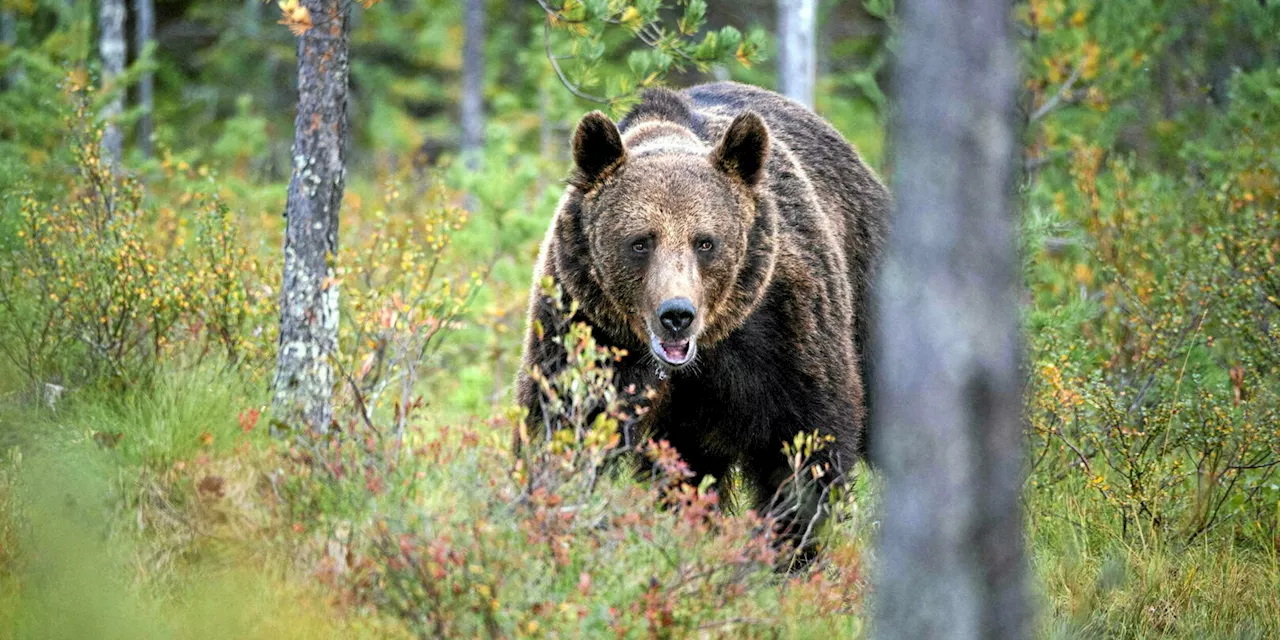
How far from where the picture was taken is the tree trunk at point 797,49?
11398 millimetres

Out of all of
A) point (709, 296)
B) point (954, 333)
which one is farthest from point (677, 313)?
point (954, 333)

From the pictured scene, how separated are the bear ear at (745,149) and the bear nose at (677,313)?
786mm

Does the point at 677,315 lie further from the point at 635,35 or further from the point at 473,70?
the point at 473,70

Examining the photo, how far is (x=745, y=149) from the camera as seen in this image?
5141 millimetres

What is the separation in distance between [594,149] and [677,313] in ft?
2.83

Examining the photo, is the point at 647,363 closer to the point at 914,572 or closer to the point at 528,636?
the point at 528,636

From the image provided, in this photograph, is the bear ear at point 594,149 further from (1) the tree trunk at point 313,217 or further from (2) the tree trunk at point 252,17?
(2) the tree trunk at point 252,17

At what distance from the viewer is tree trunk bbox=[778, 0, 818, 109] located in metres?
11.4

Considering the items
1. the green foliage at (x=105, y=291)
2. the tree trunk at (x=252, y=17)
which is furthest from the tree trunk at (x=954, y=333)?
the tree trunk at (x=252, y=17)

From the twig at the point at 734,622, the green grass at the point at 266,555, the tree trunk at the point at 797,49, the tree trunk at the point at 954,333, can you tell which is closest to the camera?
the tree trunk at the point at 954,333

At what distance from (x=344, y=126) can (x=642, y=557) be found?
2.49 meters

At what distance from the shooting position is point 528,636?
3307 millimetres

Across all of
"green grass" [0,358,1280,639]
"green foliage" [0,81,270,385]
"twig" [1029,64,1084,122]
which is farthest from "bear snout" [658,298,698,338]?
"twig" [1029,64,1084,122]

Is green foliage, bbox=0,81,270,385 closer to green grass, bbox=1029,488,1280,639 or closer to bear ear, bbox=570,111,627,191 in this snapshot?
bear ear, bbox=570,111,627,191
